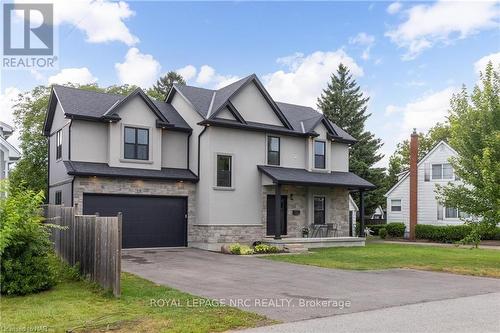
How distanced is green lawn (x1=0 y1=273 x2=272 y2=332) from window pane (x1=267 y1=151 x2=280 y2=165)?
1440 centimetres

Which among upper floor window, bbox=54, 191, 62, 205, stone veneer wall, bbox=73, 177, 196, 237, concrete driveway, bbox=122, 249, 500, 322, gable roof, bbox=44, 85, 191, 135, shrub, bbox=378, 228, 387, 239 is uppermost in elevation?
gable roof, bbox=44, 85, 191, 135

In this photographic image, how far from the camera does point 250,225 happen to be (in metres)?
22.5

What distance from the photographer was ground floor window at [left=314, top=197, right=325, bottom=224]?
2517 cm

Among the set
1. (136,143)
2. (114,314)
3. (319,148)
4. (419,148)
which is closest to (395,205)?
(319,148)

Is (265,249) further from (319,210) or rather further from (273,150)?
(319,210)

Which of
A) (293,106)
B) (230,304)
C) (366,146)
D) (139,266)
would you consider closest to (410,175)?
(366,146)

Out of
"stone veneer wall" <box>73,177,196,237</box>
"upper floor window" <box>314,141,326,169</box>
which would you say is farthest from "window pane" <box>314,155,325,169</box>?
"stone veneer wall" <box>73,177,196,237</box>

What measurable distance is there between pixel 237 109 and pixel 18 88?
68.2 feet

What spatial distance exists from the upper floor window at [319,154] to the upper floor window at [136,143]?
9.14 meters

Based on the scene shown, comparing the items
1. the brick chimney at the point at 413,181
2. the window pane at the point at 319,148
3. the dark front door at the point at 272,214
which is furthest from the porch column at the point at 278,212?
the brick chimney at the point at 413,181

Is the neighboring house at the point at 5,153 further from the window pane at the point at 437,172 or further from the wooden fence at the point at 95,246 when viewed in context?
the window pane at the point at 437,172

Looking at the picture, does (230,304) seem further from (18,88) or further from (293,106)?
(18,88)

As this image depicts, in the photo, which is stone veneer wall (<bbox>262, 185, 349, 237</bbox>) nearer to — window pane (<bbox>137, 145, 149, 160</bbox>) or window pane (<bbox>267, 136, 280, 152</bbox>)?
window pane (<bbox>267, 136, 280, 152</bbox>)

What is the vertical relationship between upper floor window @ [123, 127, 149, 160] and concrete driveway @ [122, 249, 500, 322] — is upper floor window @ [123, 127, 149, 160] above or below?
above
